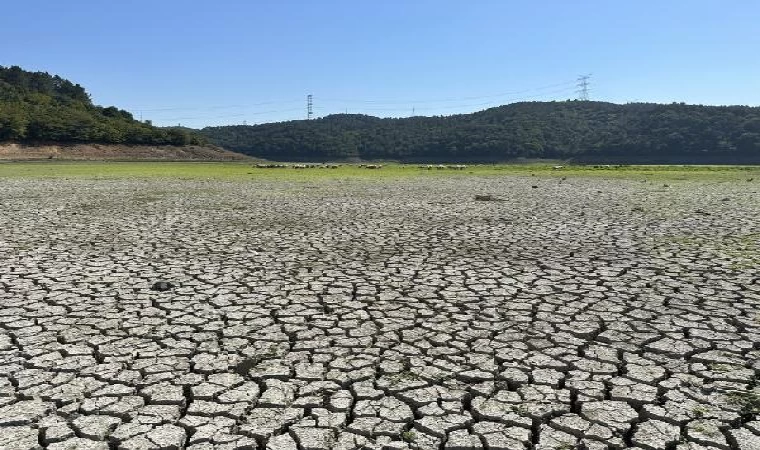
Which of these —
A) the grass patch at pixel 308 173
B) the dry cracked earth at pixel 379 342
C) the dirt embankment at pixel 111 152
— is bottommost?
the dry cracked earth at pixel 379 342

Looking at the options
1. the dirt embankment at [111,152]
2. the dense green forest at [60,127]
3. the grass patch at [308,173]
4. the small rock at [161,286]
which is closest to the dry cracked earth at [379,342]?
the small rock at [161,286]

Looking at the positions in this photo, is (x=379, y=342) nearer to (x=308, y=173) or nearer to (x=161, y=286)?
(x=161, y=286)

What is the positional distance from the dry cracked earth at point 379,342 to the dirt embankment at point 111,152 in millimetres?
69104

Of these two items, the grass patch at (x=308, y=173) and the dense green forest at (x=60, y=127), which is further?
the dense green forest at (x=60, y=127)

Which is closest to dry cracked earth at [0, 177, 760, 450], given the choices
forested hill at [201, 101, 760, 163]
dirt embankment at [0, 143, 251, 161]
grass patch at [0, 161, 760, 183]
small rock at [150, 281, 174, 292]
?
small rock at [150, 281, 174, 292]

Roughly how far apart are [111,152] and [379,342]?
8070 cm

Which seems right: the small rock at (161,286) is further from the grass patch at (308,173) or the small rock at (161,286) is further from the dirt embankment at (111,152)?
the dirt embankment at (111,152)

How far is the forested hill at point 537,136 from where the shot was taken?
3374 inches

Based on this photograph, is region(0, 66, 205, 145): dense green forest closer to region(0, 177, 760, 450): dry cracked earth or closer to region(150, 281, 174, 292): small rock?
region(0, 177, 760, 450): dry cracked earth

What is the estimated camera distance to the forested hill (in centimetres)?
8569

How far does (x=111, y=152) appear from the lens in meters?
75.8

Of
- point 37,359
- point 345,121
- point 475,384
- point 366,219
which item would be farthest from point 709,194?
point 345,121

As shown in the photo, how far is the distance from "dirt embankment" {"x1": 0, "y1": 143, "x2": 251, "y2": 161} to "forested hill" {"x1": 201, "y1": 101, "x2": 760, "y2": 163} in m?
27.8

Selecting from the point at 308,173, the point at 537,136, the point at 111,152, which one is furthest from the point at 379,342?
the point at 537,136
